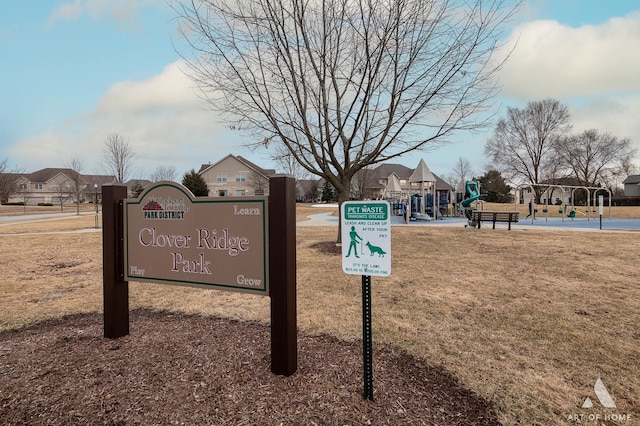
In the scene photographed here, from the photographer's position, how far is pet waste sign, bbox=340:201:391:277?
2.39m

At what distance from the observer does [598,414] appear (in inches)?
97.1

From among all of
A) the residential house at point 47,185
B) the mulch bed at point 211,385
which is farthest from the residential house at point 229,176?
the mulch bed at point 211,385

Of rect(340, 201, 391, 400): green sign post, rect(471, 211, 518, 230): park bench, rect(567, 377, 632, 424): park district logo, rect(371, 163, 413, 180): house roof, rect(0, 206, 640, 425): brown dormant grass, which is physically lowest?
rect(567, 377, 632, 424): park district logo

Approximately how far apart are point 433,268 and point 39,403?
21.7ft

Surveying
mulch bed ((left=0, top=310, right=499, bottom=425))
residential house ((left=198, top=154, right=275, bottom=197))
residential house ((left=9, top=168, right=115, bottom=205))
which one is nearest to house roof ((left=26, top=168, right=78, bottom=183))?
residential house ((left=9, top=168, right=115, bottom=205))

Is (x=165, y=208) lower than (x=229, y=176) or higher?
lower

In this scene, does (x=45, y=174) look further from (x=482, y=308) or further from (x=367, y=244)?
(x=367, y=244)

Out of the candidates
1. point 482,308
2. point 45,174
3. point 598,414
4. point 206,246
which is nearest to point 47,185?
A: point 45,174

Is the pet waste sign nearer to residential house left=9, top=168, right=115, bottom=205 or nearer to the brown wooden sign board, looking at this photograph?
the brown wooden sign board

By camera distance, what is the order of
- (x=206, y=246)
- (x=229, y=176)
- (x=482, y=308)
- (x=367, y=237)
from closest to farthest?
1. (x=367, y=237)
2. (x=206, y=246)
3. (x=482, y=308)
4. (x=229, y=176)

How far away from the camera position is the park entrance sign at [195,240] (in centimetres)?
306

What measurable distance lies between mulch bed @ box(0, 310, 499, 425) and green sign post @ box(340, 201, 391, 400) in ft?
1.15

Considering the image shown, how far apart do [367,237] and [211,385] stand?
5.55ft

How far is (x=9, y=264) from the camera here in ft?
27.3
